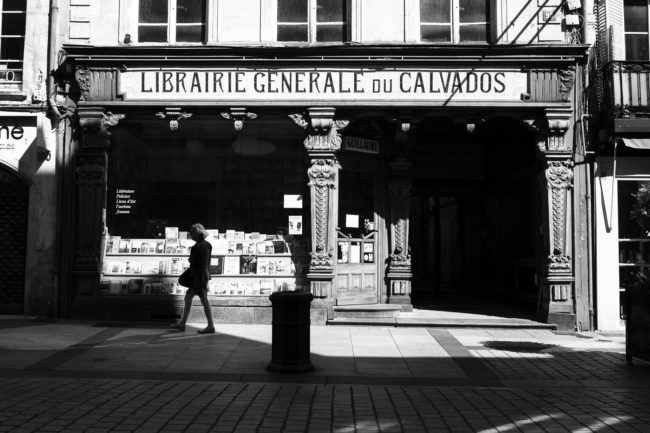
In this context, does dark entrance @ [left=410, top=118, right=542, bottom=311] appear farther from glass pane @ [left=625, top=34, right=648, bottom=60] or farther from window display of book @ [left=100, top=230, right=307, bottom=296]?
window display of book @ [left=100, top=230, right=307, bottom=296]

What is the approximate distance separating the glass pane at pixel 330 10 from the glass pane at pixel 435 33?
167 centimetres

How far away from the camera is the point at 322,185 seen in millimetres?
12414

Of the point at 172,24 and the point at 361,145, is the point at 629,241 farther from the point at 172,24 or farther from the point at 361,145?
the point at 172,24

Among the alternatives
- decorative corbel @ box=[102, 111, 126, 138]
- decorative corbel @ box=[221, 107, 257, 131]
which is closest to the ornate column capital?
decorative corbel @ box=[221, 107, 257, 131]

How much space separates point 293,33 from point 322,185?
3175 millimetres

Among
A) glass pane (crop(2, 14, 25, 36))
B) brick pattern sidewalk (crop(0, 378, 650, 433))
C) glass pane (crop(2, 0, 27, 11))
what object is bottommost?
brick pattern sidewalk (crop(0, 378, 650, 433))

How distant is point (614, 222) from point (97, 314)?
33.4 ft

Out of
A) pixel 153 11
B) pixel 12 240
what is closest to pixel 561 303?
pixel 153 11

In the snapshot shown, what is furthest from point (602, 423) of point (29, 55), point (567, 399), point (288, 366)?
point (29, 55)

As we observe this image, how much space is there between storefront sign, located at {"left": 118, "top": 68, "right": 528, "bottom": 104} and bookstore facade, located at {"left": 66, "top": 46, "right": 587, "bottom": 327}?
22 millimetres

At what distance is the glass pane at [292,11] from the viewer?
42.3ft

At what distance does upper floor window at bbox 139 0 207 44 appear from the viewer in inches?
508

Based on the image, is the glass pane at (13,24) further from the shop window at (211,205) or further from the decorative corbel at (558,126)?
the decorative corbel at (558,126)

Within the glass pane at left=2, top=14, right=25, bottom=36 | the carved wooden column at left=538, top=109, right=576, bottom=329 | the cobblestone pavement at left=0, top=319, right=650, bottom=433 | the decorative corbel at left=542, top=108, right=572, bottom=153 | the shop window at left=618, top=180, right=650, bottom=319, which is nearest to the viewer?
the cobblestone pavement at left=0, top=319, right=650, bottom=433
